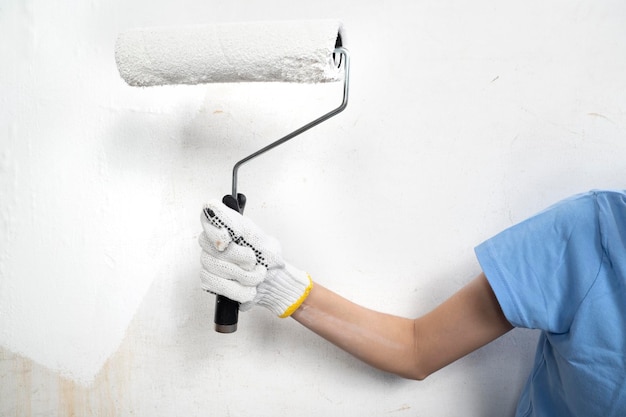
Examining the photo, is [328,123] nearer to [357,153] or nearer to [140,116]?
[357,153]

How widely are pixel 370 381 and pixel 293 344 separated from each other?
0.14 meters

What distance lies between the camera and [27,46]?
84 cm

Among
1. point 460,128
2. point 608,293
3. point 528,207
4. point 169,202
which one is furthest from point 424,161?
point 169,202

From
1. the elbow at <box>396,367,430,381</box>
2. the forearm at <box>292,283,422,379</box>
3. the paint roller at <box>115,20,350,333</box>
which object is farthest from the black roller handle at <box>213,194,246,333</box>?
the elbow at <box>396,367,430,381</box>

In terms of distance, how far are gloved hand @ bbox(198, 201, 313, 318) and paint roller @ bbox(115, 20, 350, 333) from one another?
0.09ft

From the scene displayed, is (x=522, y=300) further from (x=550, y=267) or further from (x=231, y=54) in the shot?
(x=231, y=54)

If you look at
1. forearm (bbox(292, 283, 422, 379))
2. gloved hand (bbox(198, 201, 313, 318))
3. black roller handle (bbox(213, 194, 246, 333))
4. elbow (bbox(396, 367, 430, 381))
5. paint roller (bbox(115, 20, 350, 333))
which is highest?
paint roller (bbox(115, 20, 350, 333))

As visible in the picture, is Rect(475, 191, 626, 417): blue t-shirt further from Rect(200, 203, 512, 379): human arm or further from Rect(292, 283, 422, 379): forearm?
Rect(292, 283, 422, 379): forearm

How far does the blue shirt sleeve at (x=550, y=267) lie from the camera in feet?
2.16

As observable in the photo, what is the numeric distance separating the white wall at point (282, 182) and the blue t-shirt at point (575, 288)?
0.43ft

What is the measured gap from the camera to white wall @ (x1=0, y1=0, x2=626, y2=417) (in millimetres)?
788

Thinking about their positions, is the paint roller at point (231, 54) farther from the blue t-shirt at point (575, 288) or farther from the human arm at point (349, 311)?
the blue t-shirt at point (575, 288)

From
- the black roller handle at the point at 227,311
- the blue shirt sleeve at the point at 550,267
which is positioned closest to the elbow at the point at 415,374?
the blue shirt sleeve at the point at 550,267

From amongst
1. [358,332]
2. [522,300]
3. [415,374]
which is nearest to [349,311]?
[358,332]
